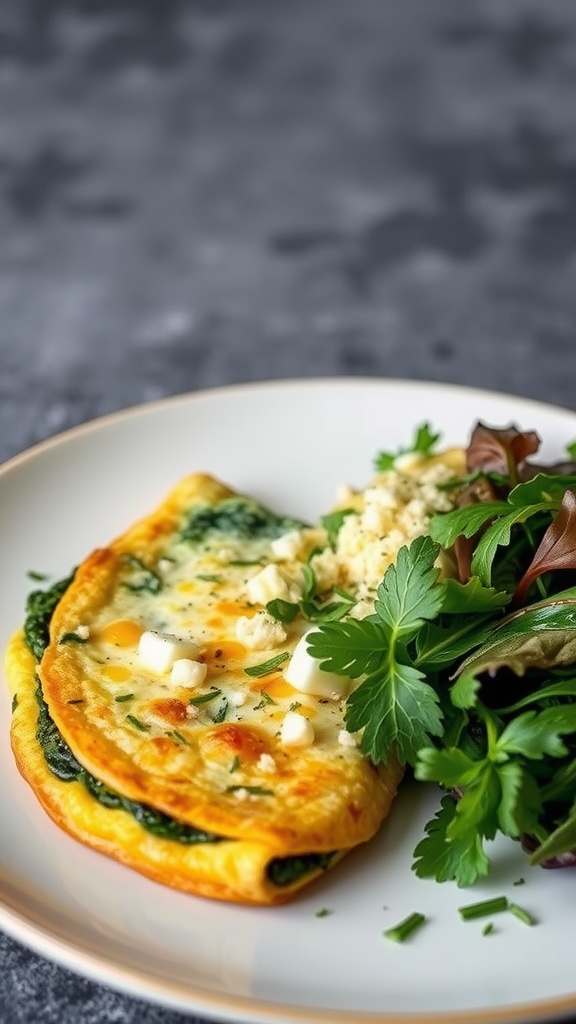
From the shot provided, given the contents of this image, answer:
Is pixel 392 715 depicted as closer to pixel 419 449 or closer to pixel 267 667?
pixel 267 667

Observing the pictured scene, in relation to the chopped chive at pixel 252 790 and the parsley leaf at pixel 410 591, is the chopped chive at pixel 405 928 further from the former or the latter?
the parsley leaf at pixel 410 591

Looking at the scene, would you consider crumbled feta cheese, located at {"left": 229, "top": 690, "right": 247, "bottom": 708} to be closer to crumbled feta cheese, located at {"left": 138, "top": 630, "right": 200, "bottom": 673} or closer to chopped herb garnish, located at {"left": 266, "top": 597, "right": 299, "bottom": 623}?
crumbled feta cheese, located at {"left": 138, "top": 630, "right": 200, "bottom": 673}

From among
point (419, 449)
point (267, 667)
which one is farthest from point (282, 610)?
point (419, 449)

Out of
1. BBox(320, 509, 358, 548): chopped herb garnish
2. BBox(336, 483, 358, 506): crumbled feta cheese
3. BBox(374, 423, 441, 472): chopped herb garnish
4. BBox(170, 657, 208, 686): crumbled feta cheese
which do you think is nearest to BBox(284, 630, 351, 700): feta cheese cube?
BBox(170, 657, 208, 686): crumbled feta cheese

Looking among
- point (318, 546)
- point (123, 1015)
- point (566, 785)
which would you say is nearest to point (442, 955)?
point (566, 785)

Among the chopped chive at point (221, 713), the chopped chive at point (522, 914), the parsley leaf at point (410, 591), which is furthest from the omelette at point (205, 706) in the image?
the chopped chive at point (522, 914)

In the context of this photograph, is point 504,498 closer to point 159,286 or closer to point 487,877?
point 487,877

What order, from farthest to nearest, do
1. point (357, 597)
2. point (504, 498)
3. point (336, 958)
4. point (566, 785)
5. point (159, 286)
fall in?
point (159, 286) < point (504, 498) < point (357, 597) < point (566, 785) < point (336, 958)
